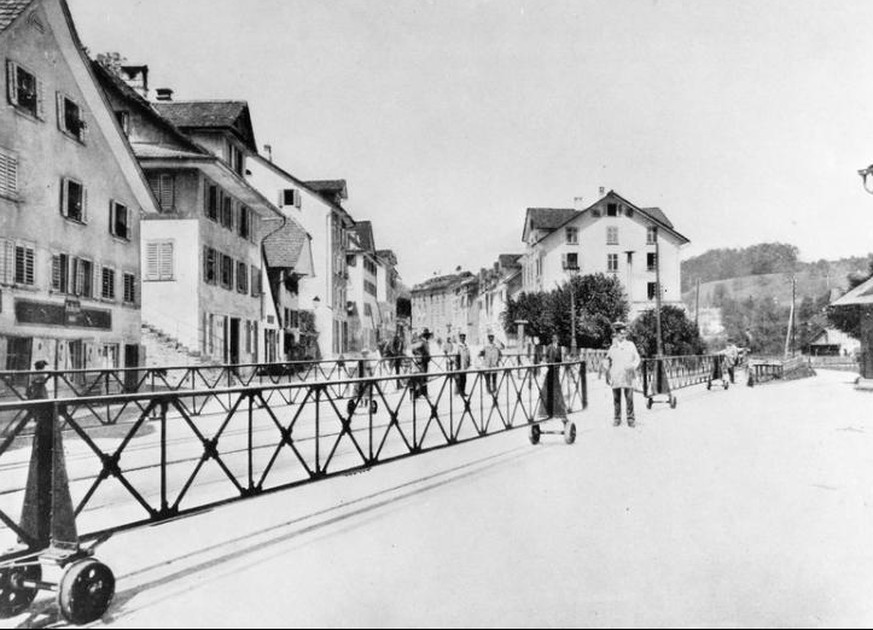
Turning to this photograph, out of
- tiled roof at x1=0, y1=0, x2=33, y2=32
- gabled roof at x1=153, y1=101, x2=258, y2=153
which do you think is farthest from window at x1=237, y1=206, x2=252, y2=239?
tiled roof at x1=0, y1=0, x2=33, y2=32

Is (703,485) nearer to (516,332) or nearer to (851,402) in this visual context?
(851,402)

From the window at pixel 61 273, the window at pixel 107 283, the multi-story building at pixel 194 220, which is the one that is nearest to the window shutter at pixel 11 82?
the window at pixel 61 273

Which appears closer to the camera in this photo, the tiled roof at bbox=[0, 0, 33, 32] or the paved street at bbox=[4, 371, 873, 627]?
the paved street at bbox=[4, 371, 873, 627]

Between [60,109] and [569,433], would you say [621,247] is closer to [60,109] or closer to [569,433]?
[60,109]

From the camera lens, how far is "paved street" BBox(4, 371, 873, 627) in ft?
13.7

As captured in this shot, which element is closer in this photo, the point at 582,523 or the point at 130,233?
the point at 582,523

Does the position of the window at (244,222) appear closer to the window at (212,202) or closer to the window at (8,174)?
the window at (212,202)

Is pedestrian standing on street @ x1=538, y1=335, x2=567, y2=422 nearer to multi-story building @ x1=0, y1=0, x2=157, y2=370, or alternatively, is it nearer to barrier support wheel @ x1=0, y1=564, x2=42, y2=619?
barrier support wheel @ x1=0, y1=564, x2=42, y2=619

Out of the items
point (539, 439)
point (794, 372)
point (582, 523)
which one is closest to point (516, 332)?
point (794, 372)

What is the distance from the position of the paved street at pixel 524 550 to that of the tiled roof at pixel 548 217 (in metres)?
58.5

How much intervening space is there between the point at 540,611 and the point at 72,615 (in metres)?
2.59

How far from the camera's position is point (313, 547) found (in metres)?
5.48

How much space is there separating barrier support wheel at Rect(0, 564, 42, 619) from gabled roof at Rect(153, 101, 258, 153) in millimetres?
25338

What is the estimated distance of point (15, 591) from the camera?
422 cm
